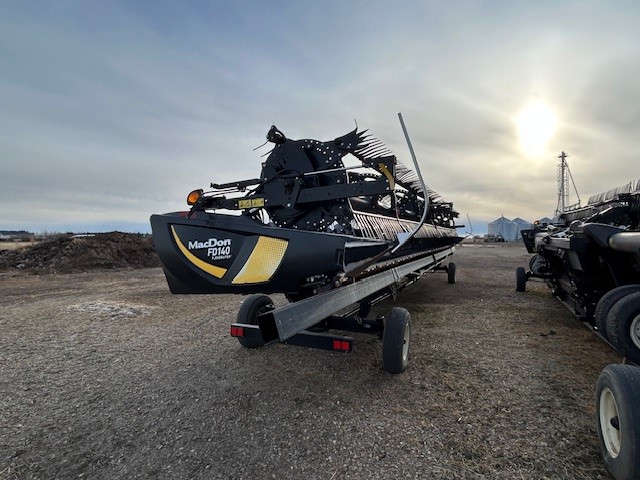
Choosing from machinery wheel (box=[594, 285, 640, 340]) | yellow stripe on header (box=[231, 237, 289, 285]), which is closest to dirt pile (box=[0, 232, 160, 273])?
yellow stripe on header (box=[231, 237, 289, 285])

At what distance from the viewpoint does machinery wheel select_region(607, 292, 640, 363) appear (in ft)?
10.4

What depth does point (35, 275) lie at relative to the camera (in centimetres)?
1427

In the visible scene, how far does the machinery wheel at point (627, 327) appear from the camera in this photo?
125 inches

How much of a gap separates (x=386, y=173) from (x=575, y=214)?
23.2 ft

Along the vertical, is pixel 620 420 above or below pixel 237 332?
below

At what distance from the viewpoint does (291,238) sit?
321 cm

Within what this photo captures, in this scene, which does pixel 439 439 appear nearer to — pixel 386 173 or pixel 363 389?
pixel 363 389

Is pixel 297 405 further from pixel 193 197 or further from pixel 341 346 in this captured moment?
pixel 193 197

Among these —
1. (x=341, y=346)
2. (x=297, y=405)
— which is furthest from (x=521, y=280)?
(x=297, y=405)

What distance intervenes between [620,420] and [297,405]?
227 centimetres

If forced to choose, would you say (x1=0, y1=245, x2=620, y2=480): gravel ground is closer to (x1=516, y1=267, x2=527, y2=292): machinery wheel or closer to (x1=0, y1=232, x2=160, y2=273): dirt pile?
(x1=516, y1=267, x2=527, y2=292): machinery wheel

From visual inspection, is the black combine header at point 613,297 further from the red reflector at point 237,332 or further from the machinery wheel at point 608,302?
the red reflector at point 237,332

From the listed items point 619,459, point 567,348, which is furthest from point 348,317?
point 567,348

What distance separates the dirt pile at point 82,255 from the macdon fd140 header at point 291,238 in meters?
15.0
